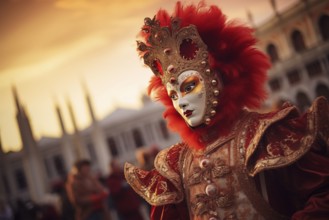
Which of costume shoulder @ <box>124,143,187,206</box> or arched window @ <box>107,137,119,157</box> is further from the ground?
arched window @ <box>107,137,119,157</box>

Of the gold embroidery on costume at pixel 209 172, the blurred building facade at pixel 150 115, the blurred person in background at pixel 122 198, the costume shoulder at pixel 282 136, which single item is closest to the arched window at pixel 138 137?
the blurred building facade at pixel 150 115

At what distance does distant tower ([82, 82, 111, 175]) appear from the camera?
885 inches

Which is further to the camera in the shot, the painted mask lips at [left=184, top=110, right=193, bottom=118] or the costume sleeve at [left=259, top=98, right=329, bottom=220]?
the painted mask lips at [left=184, top=110, right=193, bottom=118]

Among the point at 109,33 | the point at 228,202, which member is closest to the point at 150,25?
the point at 228,202

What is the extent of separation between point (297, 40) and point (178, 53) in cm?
948

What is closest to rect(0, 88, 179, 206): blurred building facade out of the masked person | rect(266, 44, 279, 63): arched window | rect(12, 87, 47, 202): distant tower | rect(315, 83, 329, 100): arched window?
rect(12, 87, 47, 202): distant tower

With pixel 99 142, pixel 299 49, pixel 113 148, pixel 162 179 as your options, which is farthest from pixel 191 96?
pixel 113 148

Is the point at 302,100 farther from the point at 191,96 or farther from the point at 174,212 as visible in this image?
the point at 191,96

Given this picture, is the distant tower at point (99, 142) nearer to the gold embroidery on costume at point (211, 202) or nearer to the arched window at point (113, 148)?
the arched window at point (113, 148)

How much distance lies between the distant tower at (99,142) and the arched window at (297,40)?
14.5 meters

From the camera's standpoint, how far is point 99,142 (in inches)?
921

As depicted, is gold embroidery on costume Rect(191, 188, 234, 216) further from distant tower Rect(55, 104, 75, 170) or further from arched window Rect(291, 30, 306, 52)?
distant tower Rect(55, 104, 75, 170)

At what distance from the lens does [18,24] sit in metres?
5.21

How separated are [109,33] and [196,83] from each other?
4.85m
